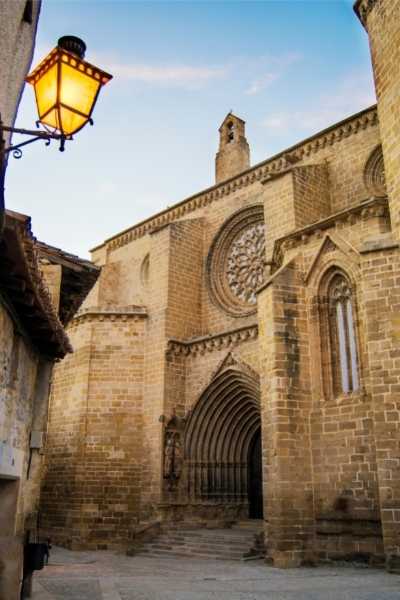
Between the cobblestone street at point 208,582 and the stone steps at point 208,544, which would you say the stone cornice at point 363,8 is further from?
the stone steps at point 208,544

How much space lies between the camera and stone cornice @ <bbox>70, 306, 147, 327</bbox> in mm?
15852

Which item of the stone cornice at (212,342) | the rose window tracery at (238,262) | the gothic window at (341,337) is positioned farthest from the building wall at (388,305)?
the rose window tracery at (238,262)

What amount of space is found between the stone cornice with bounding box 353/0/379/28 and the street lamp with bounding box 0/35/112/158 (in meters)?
9.96

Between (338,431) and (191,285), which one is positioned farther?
(191,285)

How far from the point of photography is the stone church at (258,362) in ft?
30.8

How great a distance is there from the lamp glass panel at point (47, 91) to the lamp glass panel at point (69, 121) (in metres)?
0.09

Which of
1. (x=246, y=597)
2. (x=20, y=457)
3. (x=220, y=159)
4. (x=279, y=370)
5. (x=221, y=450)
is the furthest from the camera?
(x=220, y=159)

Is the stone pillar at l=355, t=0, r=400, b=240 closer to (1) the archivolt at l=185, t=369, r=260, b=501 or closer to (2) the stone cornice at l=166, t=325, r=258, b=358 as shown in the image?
(2) the stone cornice at l=166, t=325, r=258, b=358

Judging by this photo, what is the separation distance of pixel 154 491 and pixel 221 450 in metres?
2.04

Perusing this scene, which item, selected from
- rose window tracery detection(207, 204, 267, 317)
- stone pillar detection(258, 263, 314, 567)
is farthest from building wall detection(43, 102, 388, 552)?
stone pillar detection(258, 263, 314, 567)

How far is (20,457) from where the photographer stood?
5.80m

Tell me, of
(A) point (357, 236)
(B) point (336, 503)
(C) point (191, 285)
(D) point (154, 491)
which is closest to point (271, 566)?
(B) point (336, 503)

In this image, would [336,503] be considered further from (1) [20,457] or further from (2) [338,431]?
(1) [20,457]

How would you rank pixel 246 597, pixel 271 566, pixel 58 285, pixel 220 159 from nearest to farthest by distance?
pixel 246 597, pixel 58 285, pixel 271 566, pixel 220 159
